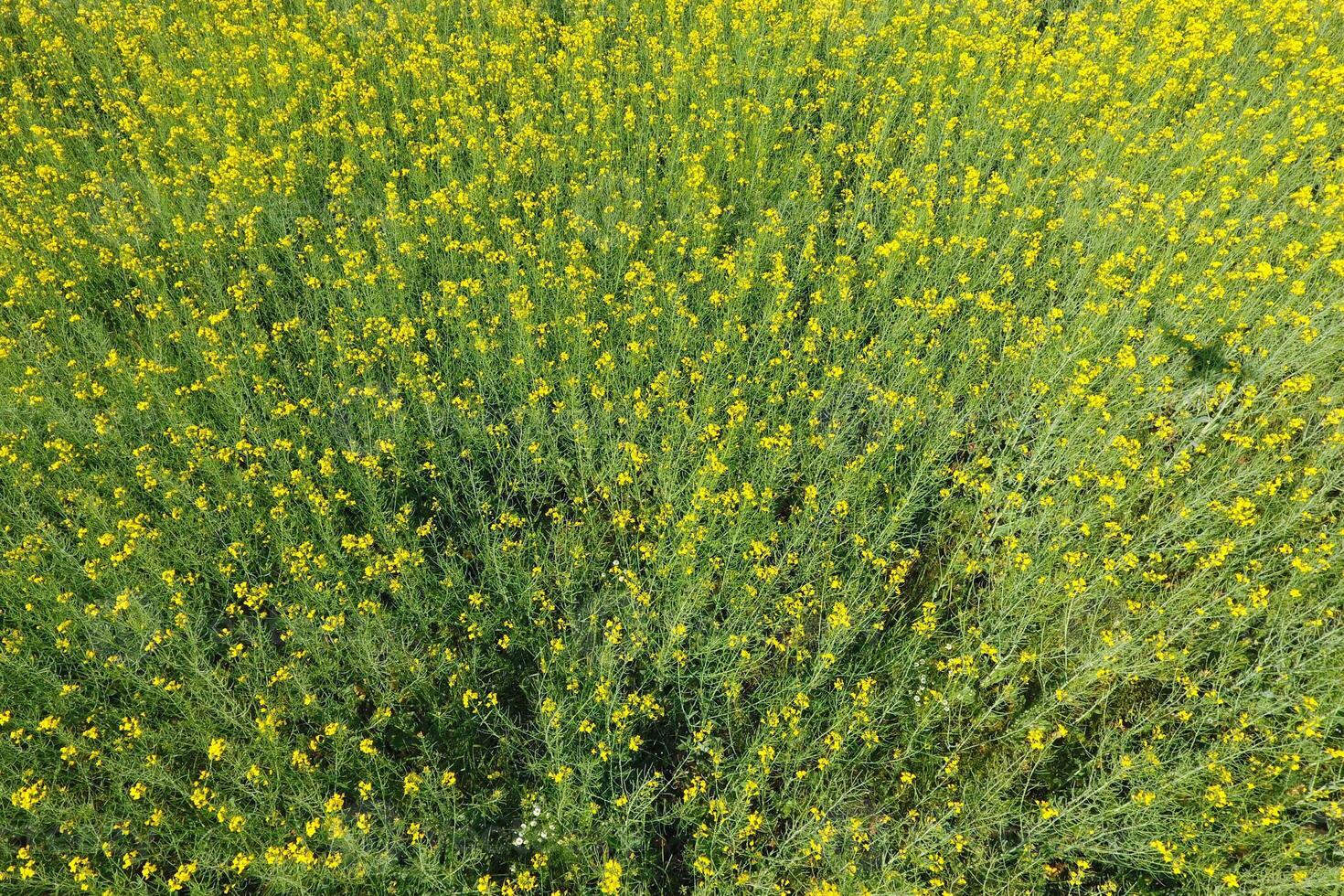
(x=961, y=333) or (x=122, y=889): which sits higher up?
(x=961, y=333)

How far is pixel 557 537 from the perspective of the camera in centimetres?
407

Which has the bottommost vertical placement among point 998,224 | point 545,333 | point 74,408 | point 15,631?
point 15,631

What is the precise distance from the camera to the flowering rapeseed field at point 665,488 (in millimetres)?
3203

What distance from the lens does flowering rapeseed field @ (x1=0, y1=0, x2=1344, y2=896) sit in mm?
3203

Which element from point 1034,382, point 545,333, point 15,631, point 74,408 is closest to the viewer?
point 15,631

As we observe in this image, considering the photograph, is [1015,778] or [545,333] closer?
[1015,778]

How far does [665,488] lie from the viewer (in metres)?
4.25

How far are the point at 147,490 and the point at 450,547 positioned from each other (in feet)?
6.50

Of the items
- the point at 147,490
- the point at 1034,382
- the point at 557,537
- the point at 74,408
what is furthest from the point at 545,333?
the point at 1034,382

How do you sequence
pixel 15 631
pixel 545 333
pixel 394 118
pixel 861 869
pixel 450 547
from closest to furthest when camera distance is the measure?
pixel 861 869 < pixel 15 631 < pixel 450 547 < pixel 545 333 < pixel 394 118

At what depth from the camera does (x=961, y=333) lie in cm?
526

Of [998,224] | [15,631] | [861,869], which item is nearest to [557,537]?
[861,869]

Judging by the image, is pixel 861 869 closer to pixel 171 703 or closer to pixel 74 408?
pixel 171 703

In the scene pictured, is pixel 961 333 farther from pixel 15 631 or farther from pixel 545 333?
pixel 15 631
